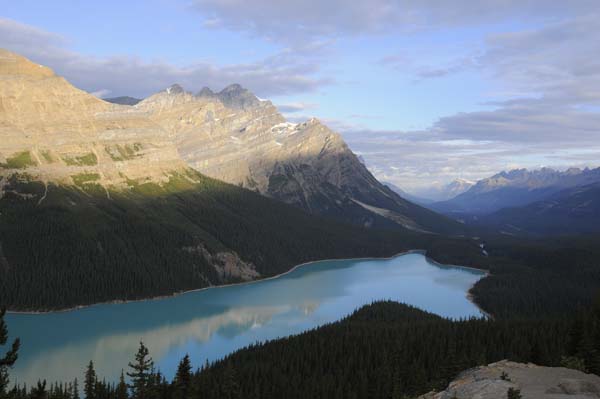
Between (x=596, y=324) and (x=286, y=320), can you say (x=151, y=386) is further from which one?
(x=286, y=320)

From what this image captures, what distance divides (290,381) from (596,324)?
45.1 m

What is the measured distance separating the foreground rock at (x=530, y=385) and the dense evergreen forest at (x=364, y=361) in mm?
8524

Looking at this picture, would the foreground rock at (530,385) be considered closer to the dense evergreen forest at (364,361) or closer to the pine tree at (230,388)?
the dense evergreen forest at (364,361)

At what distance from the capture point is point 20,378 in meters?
105

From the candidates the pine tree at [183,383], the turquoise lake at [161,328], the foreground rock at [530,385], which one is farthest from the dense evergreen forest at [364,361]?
the turquoise lake at [161,328]

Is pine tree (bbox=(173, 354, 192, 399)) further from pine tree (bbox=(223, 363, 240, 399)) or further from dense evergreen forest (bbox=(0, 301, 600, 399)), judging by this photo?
pine tree (bbox=(223, 363, 240, 399))

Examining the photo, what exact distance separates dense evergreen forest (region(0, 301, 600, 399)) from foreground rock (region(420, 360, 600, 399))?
28.0 feet

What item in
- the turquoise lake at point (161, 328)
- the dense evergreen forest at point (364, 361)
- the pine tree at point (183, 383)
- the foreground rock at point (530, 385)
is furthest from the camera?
the turquoise lake at point (161, 328)

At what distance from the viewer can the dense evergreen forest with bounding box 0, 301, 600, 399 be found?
71188mm

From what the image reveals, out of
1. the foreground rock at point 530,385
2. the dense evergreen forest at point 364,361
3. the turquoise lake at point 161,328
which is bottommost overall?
the turquoise lake at point 161,328

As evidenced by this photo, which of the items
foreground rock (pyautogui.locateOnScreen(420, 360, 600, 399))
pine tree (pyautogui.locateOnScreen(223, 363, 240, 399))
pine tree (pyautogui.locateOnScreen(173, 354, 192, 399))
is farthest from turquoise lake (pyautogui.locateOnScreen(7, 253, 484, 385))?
foreground rock (pyautogui.locateOnScreen(420, 360, 600, 399))

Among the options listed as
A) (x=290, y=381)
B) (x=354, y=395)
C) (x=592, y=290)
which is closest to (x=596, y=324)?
(x=354, y=395)

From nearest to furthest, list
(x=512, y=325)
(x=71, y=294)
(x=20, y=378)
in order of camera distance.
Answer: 1. (x=20, y=378)
2. (x=512, y=325)
3. (x=71, y=294)

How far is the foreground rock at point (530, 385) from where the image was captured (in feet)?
157
